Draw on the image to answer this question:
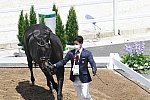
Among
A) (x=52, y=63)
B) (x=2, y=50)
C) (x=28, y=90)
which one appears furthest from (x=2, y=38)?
(x=52, y=63)

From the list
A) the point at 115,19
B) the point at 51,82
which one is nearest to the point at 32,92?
the point at 51,82

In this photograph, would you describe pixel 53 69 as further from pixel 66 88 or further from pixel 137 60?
pixel 137 60

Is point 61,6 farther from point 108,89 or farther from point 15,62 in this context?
point 108,89

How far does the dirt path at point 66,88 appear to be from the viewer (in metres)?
10.5

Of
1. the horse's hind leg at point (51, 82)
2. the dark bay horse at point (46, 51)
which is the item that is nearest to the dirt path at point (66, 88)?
the horse's hind leg at point (51, 82)

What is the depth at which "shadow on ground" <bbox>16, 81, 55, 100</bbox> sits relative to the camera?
1037cm

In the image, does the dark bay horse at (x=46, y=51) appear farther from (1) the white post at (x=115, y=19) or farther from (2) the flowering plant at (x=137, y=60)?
(1) the white post at (x=115, y=19)

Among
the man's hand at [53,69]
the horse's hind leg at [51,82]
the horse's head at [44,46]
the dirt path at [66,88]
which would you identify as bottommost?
the dirt path at [66,88]

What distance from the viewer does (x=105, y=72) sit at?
12.8 metres

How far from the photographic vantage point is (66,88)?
11.1 metres

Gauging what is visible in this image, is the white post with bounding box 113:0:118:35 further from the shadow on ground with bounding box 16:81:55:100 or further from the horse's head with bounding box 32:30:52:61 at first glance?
the horse's head with bounding box 32:30:52:61

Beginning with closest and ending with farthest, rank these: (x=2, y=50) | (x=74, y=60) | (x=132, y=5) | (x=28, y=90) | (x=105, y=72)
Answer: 1. (x=74, y=60)
2. (x=28, y=90)
3. (x=105, y=72)
4. (x=2, y=50)
5. (x=132, y=5)

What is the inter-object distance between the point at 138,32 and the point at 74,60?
10.7 metres

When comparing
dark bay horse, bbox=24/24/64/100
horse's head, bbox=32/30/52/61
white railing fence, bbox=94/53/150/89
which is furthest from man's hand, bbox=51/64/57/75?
white railing fence, bbox=94/53/150/89
